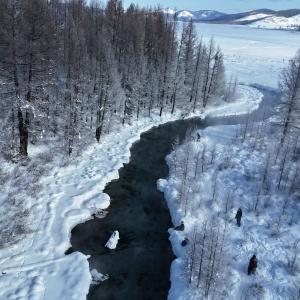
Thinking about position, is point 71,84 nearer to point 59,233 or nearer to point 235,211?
point 59,233

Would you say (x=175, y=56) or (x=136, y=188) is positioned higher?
(x=175, y=56)

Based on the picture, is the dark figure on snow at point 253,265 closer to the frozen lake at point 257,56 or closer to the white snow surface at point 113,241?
the white snow surface at point 113,241

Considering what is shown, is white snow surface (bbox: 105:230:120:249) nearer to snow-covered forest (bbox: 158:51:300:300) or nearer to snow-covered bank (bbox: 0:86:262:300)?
snow-covered bank (bbox: 0:86:262:300)

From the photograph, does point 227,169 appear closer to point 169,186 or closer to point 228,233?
point 169,186

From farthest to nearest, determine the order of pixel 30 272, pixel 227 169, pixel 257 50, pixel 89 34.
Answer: pixel 257 50 < pixel 89 34 < pixel 227 169 < pixel 30 272

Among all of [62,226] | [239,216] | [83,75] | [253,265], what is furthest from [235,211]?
[83,75]

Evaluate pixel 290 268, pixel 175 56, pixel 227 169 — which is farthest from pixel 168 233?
pixel 175 56

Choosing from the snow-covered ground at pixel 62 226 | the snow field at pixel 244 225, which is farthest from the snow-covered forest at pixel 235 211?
the snow-covered ground at pixel 62 226
